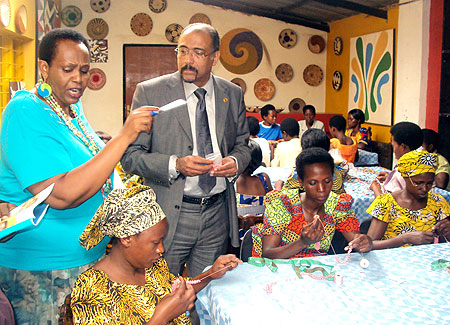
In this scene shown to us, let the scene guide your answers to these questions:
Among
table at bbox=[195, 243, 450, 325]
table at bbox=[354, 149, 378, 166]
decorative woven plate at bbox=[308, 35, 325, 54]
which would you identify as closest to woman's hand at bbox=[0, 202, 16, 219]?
table at bbox=[195, 243, 450, 325]

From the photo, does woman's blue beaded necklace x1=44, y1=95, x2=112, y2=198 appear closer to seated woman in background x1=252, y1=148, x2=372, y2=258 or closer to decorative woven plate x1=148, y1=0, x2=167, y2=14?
seated woman in background x1=252, y1=148, x2=372, y2=258

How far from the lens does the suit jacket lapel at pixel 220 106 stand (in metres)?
2.53

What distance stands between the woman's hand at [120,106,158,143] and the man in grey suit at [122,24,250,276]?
0.53 m

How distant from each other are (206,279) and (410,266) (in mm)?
873

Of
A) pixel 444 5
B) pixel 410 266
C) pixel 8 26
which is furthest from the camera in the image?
pixel 444 5

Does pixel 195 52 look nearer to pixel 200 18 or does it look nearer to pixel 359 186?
pixel 359 186

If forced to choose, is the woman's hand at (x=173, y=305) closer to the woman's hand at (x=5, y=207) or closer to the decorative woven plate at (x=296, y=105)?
→ the woman's hand at (x=5, y=207)

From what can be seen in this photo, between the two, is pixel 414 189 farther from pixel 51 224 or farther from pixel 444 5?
pixel 444 5

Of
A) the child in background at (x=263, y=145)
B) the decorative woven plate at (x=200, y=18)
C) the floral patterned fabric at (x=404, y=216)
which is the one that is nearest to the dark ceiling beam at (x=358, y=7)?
the decorative woven plate at (x=200, y=18)

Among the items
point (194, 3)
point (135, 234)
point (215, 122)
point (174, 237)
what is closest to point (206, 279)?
point (135, 234)

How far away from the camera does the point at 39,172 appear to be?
5.51 ft

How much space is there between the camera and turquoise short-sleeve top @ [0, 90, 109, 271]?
66.3 inches

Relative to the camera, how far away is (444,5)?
6.52 meters

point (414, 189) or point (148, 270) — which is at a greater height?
point (414, 189)
